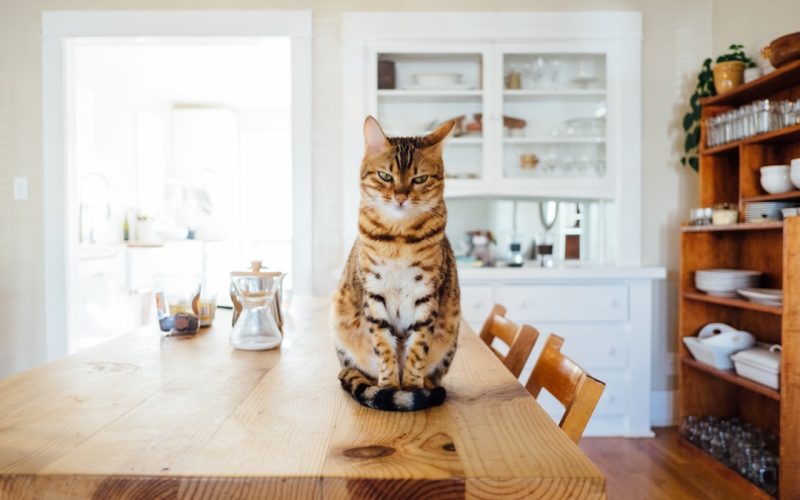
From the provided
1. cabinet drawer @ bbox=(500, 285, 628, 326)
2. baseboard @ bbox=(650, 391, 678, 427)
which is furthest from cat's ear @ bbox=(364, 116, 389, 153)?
baseboard @ bbox=(650, 391, 678, 427)

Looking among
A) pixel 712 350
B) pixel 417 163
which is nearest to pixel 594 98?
pixel 712 350

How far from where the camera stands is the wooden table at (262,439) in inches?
22.1

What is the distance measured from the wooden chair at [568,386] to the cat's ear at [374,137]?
1.61 feet

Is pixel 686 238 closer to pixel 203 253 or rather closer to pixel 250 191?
pixel 203 253

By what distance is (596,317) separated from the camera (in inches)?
114

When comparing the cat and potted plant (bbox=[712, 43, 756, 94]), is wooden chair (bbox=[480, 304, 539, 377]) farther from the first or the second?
potted plant (bbox=[712, 43, 756, 94])

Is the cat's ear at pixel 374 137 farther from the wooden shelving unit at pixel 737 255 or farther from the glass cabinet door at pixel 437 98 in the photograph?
the glass cabinet door at pixel 437 98

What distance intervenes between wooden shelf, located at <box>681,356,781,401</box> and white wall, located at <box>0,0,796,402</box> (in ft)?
1.37

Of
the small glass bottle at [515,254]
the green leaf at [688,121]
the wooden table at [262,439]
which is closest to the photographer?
the wooden table at [262,439]

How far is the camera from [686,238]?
2.79m

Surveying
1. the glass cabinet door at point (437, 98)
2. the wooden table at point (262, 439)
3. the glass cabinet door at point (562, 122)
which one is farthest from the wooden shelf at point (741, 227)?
the wooden table at point (262, 439)

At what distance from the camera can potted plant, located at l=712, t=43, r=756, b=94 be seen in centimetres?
266

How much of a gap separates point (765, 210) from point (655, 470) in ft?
4.00

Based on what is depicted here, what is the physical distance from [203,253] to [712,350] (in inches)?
186
